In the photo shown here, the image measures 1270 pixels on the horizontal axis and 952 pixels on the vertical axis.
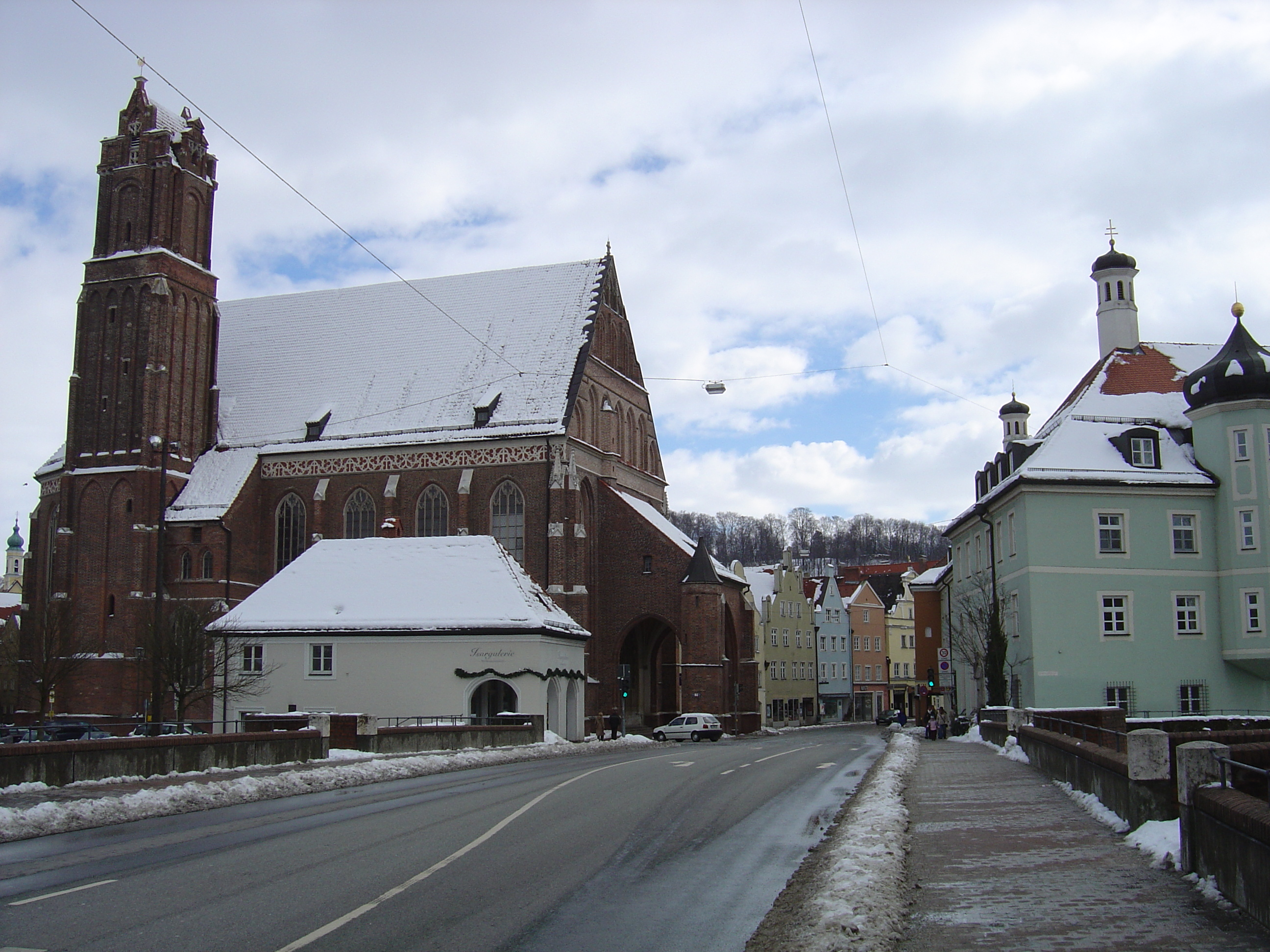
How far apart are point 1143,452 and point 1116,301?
32.9 ft

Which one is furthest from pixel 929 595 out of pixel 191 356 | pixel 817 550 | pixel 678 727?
pixel 817 550

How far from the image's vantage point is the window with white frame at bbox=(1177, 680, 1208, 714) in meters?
38.2

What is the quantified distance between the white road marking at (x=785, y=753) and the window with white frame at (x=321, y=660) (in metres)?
15.5

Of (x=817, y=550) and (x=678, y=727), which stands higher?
(x=817, y=550)

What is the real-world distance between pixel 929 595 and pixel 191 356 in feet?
127

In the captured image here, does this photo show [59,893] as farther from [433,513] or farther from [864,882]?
[433,513]

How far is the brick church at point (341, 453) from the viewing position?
168 feet

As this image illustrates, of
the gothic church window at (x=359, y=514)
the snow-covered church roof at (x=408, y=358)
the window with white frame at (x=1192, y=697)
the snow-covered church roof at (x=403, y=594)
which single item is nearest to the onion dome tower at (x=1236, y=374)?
the window with white frame at (x=1192, y=697)

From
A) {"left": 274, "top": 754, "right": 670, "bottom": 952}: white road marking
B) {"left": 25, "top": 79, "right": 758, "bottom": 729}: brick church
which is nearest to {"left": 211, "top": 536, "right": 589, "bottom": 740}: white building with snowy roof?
{"left": 25, "top": 79, "right": 758, "bottom": 729}: brick church

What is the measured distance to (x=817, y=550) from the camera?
152m

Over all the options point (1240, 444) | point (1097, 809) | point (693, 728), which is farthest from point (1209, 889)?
point (693, 728)

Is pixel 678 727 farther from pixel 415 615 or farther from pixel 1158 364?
pixel 1158 364

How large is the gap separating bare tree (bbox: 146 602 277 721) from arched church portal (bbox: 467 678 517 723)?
6.81 metres

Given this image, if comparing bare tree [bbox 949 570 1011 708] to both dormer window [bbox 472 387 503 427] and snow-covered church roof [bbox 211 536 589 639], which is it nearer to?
snow-covered church roof [bbox 211 536 589 639]
